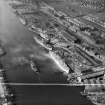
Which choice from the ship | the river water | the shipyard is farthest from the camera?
the ship

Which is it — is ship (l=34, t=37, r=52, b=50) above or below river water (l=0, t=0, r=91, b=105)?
above

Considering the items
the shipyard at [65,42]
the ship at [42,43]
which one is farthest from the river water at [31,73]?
the ship at [42,43]

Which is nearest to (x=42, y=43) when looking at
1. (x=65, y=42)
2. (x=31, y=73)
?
(x=65, y=42)

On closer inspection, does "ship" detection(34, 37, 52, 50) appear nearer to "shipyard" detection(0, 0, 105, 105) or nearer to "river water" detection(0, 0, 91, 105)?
"shipyard" detection(0, 0, 105, 105)

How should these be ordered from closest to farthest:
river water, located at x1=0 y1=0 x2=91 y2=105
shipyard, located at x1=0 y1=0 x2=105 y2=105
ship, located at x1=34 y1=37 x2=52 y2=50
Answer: river water, located at x1=0 y1=0 x2=91 y2=105
shipyard, located at x1=0 y1=0 x2=105 y2=105
ship, located at x1=34 y1=37 x2=52 y2=50

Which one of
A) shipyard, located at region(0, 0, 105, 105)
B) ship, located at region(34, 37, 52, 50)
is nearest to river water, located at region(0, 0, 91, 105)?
shipyard, located at region(0, 0, 105, 105)

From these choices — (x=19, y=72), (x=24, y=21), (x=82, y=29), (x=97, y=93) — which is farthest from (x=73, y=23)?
(x=97, y=93)

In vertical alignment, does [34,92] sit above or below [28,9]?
below

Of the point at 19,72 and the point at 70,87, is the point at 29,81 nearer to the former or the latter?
the point at 19,72
